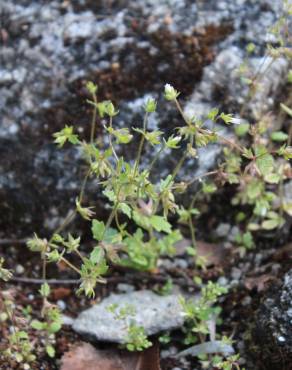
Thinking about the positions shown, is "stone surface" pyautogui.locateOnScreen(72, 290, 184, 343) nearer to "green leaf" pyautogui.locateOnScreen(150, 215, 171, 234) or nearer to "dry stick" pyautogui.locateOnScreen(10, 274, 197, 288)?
"dry stick" pyautogui.locateOnScreen(10, 274, 197, 288)

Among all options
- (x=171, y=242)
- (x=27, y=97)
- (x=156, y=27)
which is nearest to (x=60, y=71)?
(x=27, y=97)

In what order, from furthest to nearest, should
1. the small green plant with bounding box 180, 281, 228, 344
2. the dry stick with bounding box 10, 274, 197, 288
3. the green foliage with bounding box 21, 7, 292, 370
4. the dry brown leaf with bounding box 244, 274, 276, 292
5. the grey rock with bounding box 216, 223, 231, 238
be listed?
the grey rock with bounding box 216, 223, 231, 238, the dry stick with bounding box 10, 274, 197, 288, the dry brown leaf with bounding box 244, 274, 276, 292, the small green plant with bounding box 180, 281, 228, 344, the green foliage with bounding box 21, 7, 292, 370

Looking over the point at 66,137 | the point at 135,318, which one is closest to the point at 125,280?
the point at 135,318

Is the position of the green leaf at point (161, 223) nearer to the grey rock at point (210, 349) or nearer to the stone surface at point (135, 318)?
the stone surface at point (135, 318)

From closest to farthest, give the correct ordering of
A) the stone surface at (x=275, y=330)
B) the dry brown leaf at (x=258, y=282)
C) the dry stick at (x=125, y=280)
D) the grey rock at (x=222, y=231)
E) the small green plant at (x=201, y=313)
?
the stone surface at (x=275, y=330)
the small green plant at (x=201, y=313)
the dry brown leaf at (x=258, y=282)
the dry stick at (x=125, y=280)
the grey rock at (x=222, y=231)

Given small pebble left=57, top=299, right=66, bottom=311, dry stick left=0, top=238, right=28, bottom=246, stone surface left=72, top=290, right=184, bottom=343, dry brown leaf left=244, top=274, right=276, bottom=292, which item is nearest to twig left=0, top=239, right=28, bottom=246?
dry stick left=0, top=238, right=28, bottom=246

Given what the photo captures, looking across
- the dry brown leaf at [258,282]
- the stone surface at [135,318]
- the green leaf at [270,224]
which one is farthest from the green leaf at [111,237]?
the green leaf at [270,224]

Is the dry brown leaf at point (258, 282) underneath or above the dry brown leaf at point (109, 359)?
above
